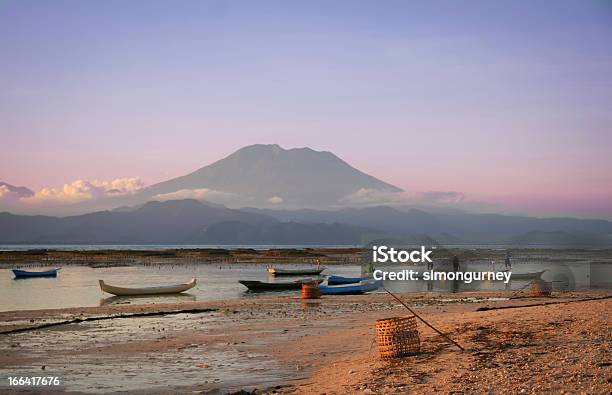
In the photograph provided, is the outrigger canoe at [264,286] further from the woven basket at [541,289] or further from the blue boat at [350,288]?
the woven basket at [541,289]

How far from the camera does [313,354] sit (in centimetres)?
1524

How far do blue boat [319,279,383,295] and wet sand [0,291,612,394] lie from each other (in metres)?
12.5

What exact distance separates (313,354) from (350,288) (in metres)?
22.4

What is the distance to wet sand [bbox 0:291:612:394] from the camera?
1078cm

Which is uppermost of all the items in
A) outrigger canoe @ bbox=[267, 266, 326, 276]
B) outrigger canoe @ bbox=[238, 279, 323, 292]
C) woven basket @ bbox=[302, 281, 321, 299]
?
woven basket @ bbox=[302, 281, 321, 299]

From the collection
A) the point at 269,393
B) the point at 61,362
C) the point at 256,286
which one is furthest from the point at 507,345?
the point at 256,286

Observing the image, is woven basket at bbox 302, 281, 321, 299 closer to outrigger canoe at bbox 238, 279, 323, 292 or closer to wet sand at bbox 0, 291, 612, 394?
outrigger canoe at bbox 238, 279, 323, 292

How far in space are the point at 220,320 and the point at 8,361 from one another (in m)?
8.80

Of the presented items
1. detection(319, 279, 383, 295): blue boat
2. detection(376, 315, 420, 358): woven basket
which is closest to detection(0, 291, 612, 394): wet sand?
detection(376, 315, 420, 358): woven basket

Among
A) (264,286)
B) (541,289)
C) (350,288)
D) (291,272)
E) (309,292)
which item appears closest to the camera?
(541,289)

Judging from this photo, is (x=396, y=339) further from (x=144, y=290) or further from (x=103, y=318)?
(x=144, y=290)

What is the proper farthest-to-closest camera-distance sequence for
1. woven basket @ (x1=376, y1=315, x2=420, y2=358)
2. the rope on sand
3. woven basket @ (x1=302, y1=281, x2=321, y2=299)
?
woven basket @ (x1=302, y1=281, x2=321, y2=299)
the rope on sand
woven basket @ (x1=376, y1=315, x2=420, y2=358)

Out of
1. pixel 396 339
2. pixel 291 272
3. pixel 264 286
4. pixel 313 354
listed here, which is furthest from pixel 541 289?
pixel 291 272

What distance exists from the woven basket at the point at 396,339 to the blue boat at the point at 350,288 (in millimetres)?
21749
